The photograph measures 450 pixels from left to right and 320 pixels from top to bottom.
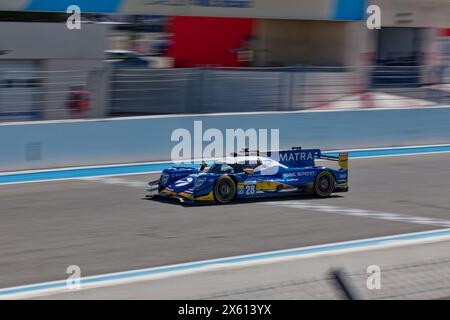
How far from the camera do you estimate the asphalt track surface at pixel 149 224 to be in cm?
895

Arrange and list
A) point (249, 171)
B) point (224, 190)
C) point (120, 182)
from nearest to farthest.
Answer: point (224, 190)
point (249, 171)
point (120, 182)

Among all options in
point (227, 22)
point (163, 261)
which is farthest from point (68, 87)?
point (227, 22)

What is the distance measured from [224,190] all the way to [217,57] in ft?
43.4

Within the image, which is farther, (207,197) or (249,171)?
(249,171)

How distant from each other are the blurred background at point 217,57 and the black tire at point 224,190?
4145 millimetres

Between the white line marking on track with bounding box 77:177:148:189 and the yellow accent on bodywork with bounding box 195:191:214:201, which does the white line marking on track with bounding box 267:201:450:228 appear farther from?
the white line marking on track with bounding box 77:177:148:189

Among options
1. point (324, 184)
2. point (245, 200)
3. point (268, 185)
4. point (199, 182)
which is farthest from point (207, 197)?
point (324, 184)

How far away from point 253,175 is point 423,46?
49.7 feet

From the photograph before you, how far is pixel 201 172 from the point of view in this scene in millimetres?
12031

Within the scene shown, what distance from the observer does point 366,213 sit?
11.9 m

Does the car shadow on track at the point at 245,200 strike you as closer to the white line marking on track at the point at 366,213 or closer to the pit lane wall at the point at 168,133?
the white line marking on track at the point at 366,213

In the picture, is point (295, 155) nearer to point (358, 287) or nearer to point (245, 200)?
point (245, 200)

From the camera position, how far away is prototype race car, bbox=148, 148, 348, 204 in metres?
11.9

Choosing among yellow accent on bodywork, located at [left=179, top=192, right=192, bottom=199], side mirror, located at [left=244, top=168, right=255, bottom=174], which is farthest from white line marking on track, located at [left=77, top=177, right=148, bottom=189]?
side mirror, located at [left=244, top=168, right=255, bottom=174]
